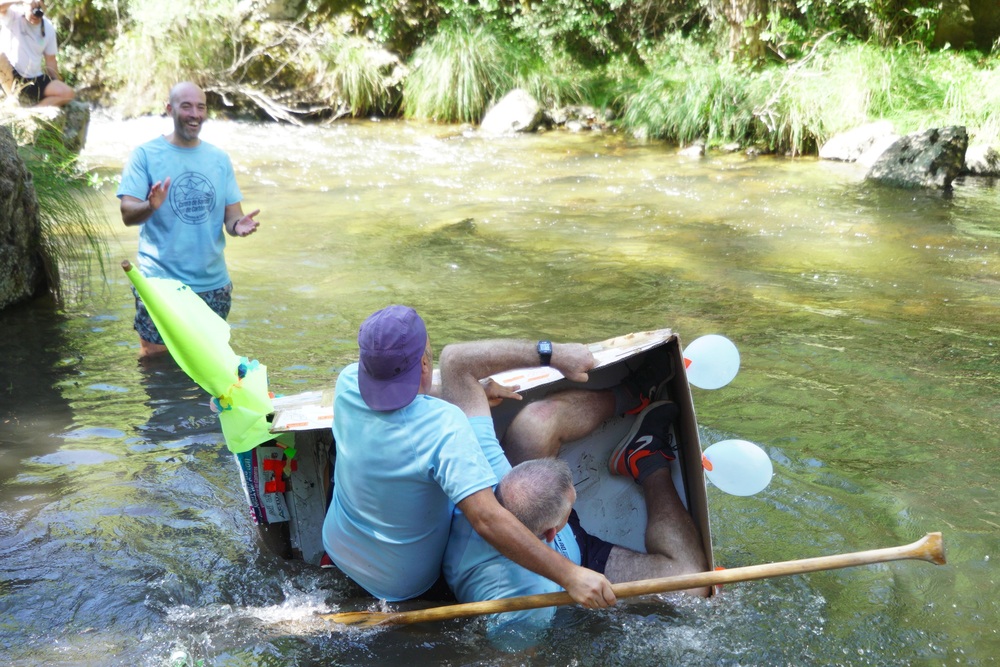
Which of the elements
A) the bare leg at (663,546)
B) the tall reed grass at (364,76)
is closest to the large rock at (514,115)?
the tall reed grass at (364,76)

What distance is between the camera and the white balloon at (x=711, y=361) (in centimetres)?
372

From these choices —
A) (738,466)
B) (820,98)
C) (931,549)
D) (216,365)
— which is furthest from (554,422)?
(820,98)

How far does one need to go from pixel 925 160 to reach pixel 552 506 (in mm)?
9569

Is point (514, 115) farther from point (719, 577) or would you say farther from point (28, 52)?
point (719, 577)

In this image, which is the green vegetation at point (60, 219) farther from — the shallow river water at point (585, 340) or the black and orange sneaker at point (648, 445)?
the black and orange sneaker at point (648, 445)

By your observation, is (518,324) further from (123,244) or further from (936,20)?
(936,20)

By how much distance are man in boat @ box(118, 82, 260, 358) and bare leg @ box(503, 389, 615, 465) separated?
212cm

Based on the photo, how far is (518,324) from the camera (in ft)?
22.3

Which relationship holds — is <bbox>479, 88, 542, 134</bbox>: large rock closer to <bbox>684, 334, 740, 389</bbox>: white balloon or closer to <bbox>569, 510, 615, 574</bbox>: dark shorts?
<bbox>684, 334, 740, 389</bbox>: white balloon

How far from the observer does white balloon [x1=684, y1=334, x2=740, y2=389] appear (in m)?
3.72

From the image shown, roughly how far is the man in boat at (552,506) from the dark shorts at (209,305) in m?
2.15

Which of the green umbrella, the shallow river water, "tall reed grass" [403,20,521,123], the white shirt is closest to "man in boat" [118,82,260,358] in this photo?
the shallow river water

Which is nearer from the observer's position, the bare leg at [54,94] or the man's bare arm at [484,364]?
the man's bare arm at [484,364]

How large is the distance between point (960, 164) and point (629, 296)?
235 inches
